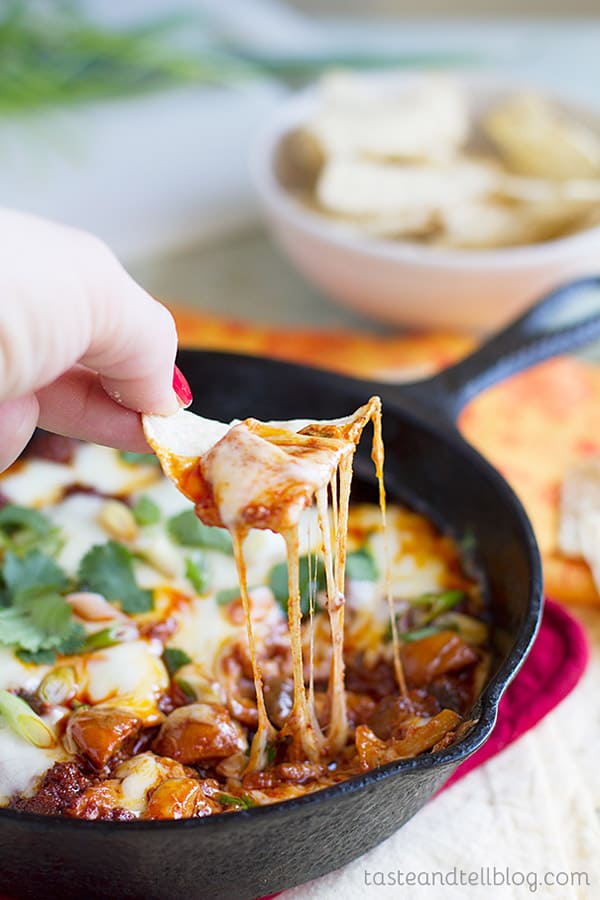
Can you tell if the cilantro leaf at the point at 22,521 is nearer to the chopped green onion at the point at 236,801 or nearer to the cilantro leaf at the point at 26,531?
the cilantro leaf at the point at 26,531

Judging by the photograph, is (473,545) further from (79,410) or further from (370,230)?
(370,230)

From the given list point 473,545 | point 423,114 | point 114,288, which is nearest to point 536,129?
point 423,114

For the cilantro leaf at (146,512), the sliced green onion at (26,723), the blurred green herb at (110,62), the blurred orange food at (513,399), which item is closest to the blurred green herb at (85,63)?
the blurred green herb at (110,62)

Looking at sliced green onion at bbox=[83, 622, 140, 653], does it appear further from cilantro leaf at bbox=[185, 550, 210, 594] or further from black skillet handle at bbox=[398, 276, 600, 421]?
black skillet handle at bbox=[398, 276, 600, 421]

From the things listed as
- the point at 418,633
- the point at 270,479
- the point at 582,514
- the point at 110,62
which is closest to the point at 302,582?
the point at 418,633

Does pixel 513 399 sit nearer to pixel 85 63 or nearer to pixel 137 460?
pixel 137 460

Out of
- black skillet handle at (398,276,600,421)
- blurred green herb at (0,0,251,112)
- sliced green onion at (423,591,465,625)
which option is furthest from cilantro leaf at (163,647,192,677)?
blurred green herb at (0,0,251,112)
